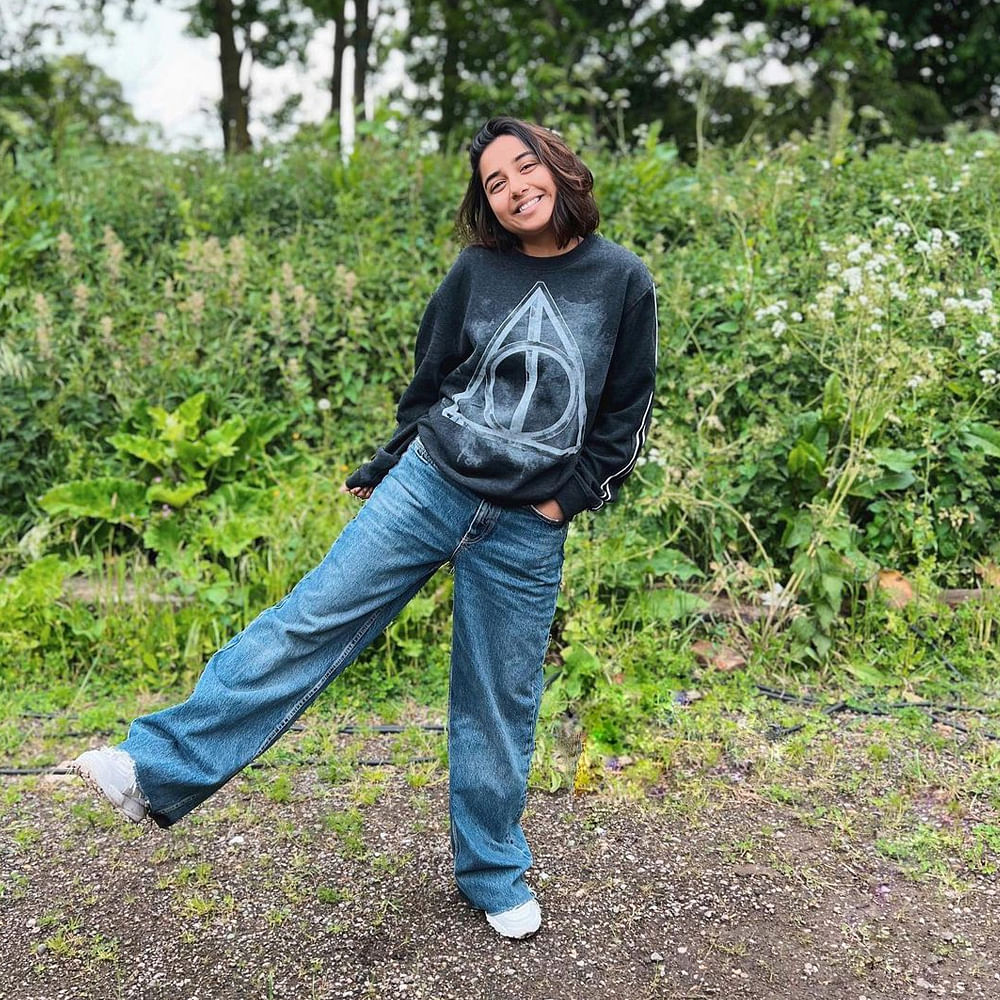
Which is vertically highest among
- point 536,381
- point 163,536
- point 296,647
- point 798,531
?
point 536,381

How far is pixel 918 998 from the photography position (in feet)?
7.59

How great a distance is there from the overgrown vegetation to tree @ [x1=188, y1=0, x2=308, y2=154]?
5.73 m

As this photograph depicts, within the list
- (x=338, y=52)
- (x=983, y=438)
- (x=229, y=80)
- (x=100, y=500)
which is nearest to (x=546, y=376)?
(x=983, y=438)

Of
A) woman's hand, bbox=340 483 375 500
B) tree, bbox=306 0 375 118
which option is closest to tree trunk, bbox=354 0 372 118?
tree, bbox=306 0 375 118

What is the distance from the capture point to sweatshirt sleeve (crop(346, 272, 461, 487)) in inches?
93.9

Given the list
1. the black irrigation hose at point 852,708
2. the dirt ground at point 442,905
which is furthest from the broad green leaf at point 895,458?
the dirt ground at point 442,905

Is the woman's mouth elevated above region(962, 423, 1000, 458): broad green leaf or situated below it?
above

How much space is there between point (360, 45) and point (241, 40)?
10.1 feet

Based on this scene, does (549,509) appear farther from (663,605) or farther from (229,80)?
(229,80)

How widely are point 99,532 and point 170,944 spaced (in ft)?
8.85

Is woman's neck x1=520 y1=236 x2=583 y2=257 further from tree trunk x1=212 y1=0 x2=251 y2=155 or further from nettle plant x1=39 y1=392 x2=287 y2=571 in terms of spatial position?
tree trunk x1=212 y1=0 x2=251 y2=155

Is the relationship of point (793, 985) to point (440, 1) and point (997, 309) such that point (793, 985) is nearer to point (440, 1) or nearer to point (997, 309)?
point (997, 309)

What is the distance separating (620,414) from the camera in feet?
7.63

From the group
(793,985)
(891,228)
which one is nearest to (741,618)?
(793,985)
